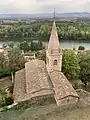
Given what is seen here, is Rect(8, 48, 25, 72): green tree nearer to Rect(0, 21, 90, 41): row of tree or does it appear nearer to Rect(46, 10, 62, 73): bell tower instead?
Rect(46, 10, 62, 73): bell tower

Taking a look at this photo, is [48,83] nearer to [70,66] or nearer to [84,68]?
[70,66]

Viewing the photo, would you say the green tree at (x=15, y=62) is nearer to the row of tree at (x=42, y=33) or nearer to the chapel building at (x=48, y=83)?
the chapel building at (x=48, y=83)

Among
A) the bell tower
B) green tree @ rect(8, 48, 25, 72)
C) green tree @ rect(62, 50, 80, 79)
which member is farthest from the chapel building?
green tree @ rect(8, 48, 25, 72)

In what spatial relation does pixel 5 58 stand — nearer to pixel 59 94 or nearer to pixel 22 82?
pixel 22 82

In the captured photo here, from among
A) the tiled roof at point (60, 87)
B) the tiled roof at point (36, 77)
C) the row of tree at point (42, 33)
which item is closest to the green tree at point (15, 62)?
the tiled roof at point (36, 77)

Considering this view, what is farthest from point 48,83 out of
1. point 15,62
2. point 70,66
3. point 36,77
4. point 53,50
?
point 15,62

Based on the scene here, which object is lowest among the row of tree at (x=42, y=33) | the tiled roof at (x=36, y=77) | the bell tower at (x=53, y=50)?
the row of tree at (x=42, y=33)
